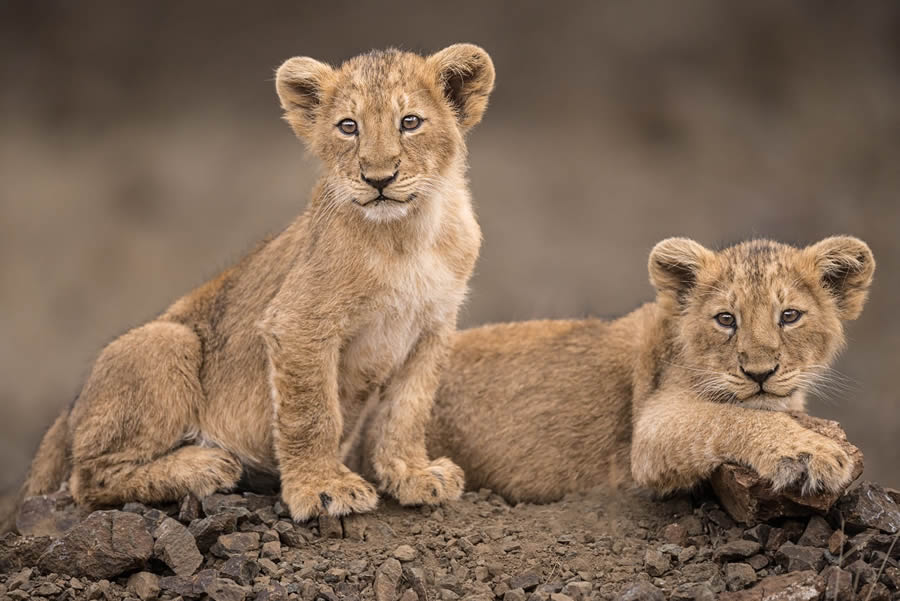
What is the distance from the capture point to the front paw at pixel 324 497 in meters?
6.41

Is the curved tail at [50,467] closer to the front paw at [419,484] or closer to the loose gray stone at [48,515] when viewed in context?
the loose gray stone at [48,515]

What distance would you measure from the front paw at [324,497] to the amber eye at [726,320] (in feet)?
7.38

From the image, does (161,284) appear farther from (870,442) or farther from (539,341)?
(870,442)

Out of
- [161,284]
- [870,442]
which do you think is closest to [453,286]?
[870,442]

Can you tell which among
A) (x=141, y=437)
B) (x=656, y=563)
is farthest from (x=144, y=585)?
(x=656, y=563)

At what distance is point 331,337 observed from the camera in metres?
6.41

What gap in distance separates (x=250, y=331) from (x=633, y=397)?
250 cm

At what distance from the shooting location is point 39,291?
13.9 m

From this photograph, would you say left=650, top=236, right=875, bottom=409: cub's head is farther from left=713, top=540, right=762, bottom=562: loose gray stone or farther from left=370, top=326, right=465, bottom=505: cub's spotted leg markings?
left=370, top=326, right=465, bottom=505: cub's spotted leg markings

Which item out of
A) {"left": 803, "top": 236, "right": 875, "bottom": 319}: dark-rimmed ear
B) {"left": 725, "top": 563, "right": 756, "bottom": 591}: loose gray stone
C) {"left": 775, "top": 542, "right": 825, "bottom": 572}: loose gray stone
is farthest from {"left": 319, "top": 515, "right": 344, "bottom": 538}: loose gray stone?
{"left": 803, "top": 236, "right": 875, "bottom": 319}: dark-rimmed ear

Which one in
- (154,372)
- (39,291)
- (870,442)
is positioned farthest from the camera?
A: (39,291)

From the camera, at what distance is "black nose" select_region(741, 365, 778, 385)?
20.6 ft

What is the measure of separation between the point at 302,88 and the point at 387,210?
48.0 inches

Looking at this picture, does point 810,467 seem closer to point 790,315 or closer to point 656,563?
→ point 656,563
